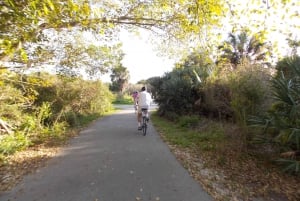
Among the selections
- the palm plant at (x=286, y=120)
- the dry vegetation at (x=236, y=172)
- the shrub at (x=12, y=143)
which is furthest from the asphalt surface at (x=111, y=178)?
the palm plant at (x=286, y=120)

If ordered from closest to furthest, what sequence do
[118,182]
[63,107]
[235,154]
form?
[118,182] → [235,154] → [63,107]

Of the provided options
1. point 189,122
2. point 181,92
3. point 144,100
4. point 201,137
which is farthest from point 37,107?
point 181,92

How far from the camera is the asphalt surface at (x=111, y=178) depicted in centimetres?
454

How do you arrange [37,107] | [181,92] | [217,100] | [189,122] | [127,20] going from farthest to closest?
[181,92]
[189,122]
[217,100]
[37,107]
[127,20]

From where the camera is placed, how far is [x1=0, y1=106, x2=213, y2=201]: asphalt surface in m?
4.54

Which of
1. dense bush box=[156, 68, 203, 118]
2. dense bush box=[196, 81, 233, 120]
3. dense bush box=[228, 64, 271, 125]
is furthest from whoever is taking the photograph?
dense bush box=[156, 68, 203, 118]

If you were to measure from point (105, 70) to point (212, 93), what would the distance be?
5.82m

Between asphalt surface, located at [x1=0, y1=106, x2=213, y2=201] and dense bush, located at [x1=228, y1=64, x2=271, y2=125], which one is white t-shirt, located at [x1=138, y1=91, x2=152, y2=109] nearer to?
asphalt surface, located at [x1=0, y1=106, x2=213, y2=201]

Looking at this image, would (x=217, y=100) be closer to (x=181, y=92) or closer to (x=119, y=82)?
(x=181, y=92)

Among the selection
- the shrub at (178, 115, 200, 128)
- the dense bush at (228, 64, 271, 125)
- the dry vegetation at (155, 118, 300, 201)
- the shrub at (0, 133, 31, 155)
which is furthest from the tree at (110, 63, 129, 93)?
the dense bush at (228, 64, 271, 125)

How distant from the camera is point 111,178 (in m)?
5.36

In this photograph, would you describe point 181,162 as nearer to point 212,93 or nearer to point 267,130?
point 267,130

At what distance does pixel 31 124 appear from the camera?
9609 millimetres

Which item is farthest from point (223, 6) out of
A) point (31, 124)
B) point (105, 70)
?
point (105, 70)
